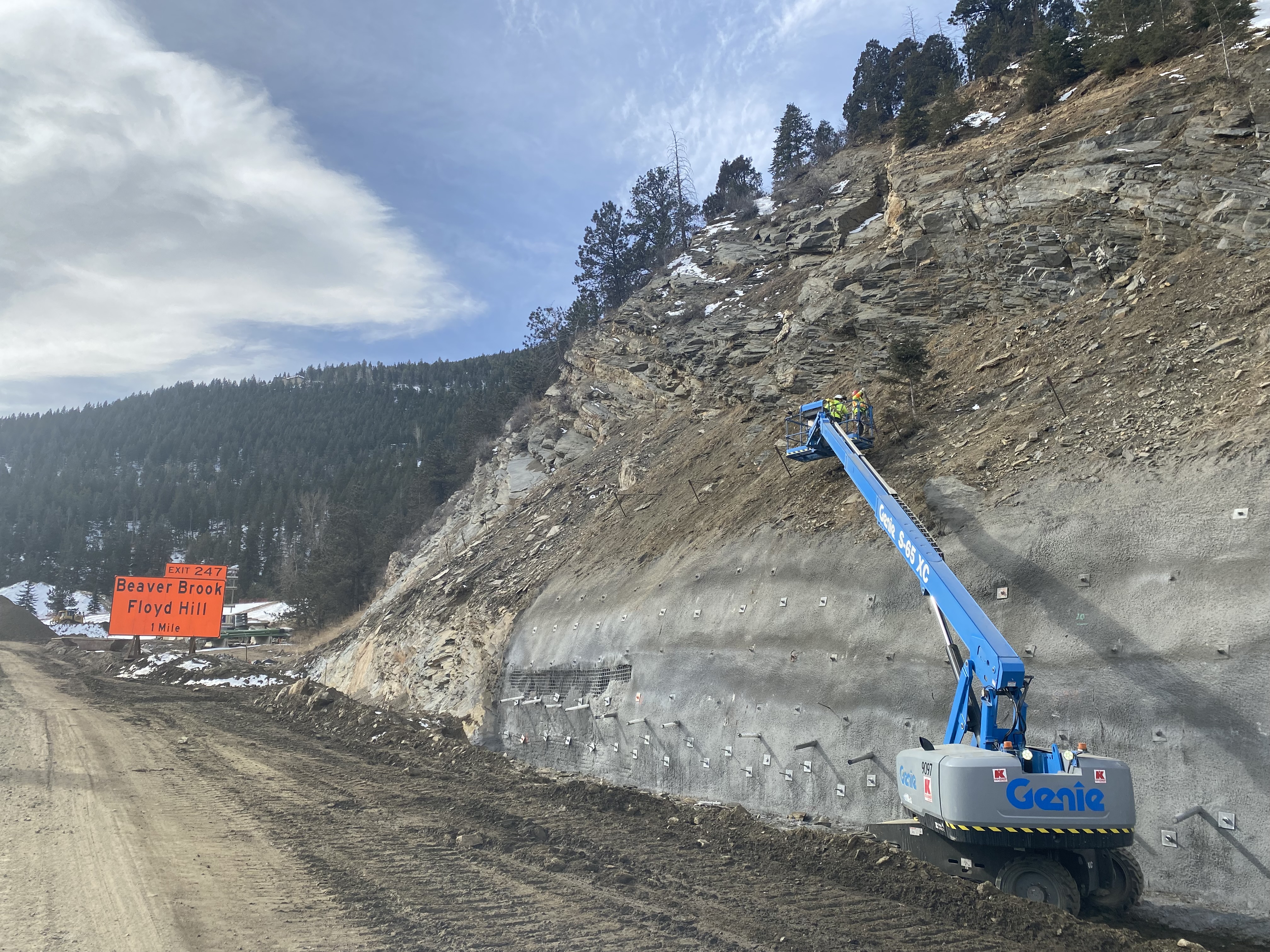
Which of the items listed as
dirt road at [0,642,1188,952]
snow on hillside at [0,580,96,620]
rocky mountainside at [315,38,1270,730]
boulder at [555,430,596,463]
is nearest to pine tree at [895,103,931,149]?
rocky mountainside at [315,38,1270,730]

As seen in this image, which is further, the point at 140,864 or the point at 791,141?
the point at 791,141

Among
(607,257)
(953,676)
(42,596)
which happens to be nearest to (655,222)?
(607,257)

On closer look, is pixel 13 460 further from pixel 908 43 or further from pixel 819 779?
pixel 819 779

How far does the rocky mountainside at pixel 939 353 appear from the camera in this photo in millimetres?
13086

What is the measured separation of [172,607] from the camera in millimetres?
33375

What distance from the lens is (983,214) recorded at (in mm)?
20828

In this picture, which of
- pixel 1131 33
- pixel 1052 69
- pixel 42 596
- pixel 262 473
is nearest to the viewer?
pixel 1131 33

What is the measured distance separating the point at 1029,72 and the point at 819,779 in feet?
78.5

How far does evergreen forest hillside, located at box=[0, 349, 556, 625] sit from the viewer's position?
49.1m

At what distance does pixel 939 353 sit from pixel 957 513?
287 inches

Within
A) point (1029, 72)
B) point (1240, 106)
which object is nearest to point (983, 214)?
point (1240, 106)

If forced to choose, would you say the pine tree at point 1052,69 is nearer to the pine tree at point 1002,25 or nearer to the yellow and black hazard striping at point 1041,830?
the pine tree at point 1002,25

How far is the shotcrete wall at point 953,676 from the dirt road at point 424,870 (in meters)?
1.09

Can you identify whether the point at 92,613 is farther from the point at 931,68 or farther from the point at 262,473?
the point at 931,68
